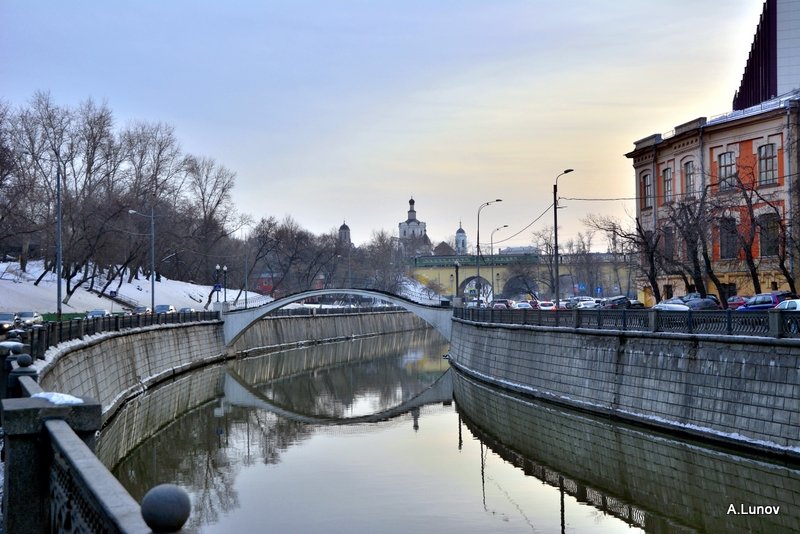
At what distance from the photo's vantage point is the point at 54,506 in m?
8.63

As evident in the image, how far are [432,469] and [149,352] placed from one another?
73.9 ft

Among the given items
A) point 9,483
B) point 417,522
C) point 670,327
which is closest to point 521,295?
point 670,327

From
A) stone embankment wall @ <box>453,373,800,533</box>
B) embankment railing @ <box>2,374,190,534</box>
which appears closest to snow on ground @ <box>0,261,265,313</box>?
stone embankment wall @ <box>453,373,800,533</box>

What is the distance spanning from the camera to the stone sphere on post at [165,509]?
519 centimetres

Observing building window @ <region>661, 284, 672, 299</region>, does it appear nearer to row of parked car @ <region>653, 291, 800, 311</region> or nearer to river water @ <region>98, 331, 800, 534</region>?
row of parked car @ <region>653, 291, 800, 311</region>

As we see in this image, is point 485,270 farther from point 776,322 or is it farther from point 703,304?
point 776,322

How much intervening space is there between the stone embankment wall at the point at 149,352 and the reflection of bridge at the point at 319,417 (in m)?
3.50

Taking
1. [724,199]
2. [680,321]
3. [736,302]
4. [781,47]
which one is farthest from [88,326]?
[781,47]

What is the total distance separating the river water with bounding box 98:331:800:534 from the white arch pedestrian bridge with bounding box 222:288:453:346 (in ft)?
70.8

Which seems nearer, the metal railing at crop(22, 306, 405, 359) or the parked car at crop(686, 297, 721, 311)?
the metal railing at crop(22, 306, 405, 359)

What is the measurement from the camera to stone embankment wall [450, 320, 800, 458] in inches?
819

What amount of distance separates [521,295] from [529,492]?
117 metres

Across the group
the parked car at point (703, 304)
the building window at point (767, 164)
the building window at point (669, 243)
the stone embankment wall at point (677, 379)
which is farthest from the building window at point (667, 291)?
the stone embankment wall at point (677, 379)

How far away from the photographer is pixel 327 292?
68.3m
